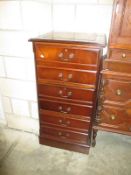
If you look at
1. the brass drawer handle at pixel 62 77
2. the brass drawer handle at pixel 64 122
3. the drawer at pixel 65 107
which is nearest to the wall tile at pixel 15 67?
the drawer at pixel 65 107

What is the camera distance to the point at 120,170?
170 centimetres

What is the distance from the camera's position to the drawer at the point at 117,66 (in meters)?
1.38

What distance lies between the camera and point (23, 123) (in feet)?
7.25

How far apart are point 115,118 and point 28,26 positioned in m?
1.25

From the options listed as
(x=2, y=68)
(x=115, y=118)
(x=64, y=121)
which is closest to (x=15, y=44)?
(x=2, y=68)

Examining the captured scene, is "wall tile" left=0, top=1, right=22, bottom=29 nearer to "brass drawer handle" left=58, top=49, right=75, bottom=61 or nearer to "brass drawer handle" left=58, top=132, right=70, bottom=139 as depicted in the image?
"brass drawer handle" left=58, top=49, right=75, bottom=61

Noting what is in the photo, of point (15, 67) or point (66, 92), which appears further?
point (15, 67)

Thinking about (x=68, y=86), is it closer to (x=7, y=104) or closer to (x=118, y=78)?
(x=118, y=78)

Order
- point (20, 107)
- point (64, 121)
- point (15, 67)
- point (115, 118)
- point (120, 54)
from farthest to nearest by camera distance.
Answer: point (20, 107), point (15, 67), point (64, 121), point (115, 118), point (120, 54)

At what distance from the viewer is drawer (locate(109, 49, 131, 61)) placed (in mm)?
1337

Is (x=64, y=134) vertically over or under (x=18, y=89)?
under

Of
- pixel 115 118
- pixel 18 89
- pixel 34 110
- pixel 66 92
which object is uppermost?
pixel 66 92

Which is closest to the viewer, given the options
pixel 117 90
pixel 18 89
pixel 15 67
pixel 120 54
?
pixel 120 54

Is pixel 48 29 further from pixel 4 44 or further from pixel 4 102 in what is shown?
pixel 4 102
